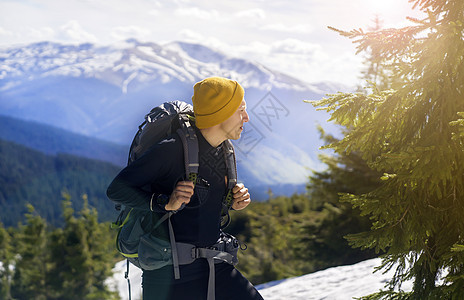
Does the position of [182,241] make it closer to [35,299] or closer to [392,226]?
[392,226]

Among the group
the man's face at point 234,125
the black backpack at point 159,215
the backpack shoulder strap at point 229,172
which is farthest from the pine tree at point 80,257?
the man's face at point 234,125

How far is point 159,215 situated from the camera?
2.78 metres

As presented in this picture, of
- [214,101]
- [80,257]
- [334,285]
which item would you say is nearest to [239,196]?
[214,101]

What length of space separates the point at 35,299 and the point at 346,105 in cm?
3707

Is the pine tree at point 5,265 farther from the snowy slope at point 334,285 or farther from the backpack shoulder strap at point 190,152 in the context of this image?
the backpack shoulder strap at point 190,152

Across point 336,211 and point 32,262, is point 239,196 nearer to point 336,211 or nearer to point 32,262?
point 336,211

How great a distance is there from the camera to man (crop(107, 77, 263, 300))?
2584 millimetres

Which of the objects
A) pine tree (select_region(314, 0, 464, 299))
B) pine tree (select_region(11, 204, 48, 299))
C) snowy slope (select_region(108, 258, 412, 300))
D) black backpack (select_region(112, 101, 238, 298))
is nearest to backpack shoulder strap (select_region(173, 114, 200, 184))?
black backpack (select_region(112, 101, 238, 298))

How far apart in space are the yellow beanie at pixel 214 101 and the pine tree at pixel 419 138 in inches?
57.2

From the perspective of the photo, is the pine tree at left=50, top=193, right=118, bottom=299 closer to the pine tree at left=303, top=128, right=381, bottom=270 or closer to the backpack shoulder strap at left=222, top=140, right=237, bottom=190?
the pine tree at left=303, top=128, right=381, bottom=270

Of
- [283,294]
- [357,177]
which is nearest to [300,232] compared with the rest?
[357,177]

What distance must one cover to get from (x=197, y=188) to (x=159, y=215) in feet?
0.94

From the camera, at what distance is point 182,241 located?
275 centimetres

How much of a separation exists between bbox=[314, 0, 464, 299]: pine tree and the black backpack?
155 centimetres
